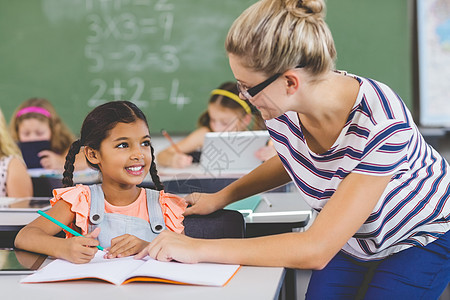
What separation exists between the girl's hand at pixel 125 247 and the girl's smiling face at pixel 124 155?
29cm

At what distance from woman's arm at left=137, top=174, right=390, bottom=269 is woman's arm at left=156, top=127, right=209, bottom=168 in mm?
2338

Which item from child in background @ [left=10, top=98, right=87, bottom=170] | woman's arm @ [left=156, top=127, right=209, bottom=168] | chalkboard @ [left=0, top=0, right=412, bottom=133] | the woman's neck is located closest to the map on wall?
chalkboard @ [left=0, top=0, right=412, bottom=133]

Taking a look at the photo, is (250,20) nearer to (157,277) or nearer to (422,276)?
(157,277)

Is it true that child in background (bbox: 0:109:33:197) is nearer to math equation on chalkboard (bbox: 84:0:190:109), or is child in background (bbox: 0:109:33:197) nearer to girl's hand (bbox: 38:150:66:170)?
girl's hand (bbox: 38:150:66:170)

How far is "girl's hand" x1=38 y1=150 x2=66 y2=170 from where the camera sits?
12.1ft

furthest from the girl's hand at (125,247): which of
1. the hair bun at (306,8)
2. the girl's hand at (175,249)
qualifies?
the hair bun at (306,8)

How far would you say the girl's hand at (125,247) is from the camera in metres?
1.31

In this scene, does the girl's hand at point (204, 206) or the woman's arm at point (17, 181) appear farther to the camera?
the woman's arm at point (17, 181)

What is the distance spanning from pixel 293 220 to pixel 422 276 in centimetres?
47

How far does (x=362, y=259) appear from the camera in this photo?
1470mm

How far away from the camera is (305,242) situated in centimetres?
113

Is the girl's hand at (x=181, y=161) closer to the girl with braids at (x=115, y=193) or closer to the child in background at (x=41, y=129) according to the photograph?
the child in background at (x=41, y=129)

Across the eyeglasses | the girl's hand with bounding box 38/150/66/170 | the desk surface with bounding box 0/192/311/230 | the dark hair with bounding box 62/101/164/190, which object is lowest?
the girl's hand with bounding box 38/150/66/170

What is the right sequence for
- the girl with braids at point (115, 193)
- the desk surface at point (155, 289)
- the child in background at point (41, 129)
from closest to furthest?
the desk surface at point (155, 289), the girl with braids at point (115, 193), the child in background at point (41, 129)
